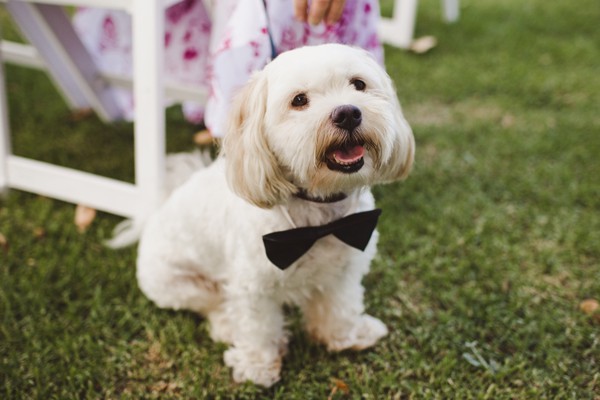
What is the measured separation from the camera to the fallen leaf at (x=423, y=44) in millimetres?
5590

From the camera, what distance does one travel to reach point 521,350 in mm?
2324

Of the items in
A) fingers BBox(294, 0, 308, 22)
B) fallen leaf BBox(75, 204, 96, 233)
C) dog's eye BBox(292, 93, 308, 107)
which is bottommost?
fallen leaf BBox(75, 204, 96, 233)

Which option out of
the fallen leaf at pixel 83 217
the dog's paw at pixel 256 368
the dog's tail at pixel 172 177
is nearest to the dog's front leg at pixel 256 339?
the dog's paw at pixel 256 368

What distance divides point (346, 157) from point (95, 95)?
297 cm

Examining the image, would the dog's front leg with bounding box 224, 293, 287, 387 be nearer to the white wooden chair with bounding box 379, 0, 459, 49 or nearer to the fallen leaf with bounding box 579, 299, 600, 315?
the fallen leaf with bounding box 579, 299, 600, 315

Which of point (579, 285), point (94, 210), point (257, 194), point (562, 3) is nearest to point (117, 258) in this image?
point (94, 210)

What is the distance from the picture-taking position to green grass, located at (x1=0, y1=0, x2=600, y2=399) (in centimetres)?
223

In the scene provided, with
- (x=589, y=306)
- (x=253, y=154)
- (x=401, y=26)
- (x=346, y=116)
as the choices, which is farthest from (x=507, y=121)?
(x=253, y=154)

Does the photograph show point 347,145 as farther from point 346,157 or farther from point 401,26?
point 401,26

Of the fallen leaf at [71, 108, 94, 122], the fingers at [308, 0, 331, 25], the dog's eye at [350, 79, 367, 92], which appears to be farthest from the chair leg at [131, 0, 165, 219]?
the fallen leaf at [71, 108, 94, 122]

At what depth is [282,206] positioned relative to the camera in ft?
6.60

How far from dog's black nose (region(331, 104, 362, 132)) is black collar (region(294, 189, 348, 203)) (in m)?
0.36

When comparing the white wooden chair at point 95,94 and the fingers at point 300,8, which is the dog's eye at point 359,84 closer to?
the fingers at point 300,8

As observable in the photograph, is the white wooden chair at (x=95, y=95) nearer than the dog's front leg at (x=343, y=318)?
No
